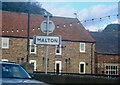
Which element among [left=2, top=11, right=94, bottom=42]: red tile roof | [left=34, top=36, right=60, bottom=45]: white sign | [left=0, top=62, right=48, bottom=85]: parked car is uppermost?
[left=2, top=11, right=94, bottom=42]: red tile roof

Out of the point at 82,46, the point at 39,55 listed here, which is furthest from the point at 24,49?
the point at 82,46

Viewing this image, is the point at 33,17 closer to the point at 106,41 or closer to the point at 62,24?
the point at 62,24

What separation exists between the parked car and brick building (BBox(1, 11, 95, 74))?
117 feet

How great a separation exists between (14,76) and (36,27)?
40611mm

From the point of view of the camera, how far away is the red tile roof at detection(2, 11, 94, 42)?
48784 millimetres

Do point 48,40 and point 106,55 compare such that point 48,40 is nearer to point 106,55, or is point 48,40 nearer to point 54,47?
point 54,47

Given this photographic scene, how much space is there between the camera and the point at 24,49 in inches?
1919

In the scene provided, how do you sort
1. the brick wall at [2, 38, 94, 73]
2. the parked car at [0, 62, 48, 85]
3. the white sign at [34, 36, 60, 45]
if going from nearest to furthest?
the parked car at [0, 62, 48, 85] < the white sign at [34, 36, 60, 45] < the brick wall at [2, 38, 94, 73]

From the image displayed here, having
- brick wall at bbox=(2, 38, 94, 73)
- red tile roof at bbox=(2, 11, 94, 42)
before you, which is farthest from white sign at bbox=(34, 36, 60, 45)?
red tile roof at bbox=(2, 11, 94, 42)

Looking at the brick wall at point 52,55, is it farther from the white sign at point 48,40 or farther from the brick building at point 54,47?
the white sign at point 48,40

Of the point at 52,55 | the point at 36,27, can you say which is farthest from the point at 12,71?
the point at 36,27

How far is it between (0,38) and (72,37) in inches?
420

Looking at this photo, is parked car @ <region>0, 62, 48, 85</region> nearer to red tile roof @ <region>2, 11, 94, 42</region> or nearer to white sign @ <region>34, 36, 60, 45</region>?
white sign @ <region>34, 36, 60, 45</region>

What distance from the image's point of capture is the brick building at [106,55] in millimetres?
53469
